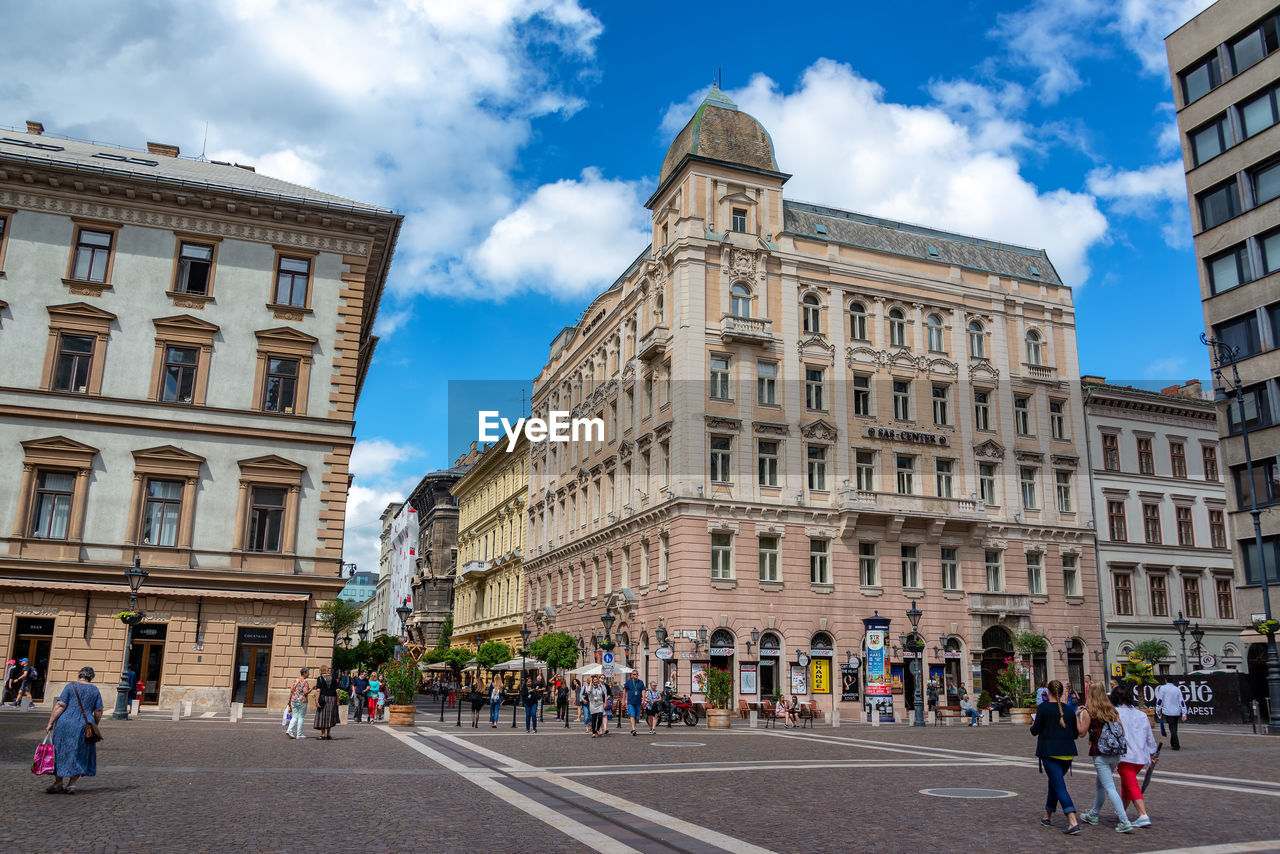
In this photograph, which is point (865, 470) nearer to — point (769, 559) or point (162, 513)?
point (769, 559)

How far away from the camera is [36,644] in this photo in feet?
103

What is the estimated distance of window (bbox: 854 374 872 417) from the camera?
162 feet

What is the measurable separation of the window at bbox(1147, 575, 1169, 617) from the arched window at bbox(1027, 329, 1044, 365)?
13301 mm

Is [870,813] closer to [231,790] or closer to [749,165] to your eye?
[231,790]

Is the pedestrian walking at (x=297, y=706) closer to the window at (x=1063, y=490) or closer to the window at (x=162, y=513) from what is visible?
the window at (x=162, y=513)

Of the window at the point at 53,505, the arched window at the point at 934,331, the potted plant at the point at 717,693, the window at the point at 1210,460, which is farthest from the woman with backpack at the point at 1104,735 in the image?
the window at the point at 1210,460

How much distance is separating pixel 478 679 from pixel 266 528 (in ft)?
132

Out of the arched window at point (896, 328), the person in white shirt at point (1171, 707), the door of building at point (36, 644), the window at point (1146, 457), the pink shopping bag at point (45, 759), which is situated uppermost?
the arched window at point (896, 328)

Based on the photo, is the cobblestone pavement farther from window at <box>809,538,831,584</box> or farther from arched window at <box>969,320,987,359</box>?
arched window at <box>969,320,987,359</box>

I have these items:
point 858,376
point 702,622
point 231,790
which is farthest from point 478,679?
point 231,790

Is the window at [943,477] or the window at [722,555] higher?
the window at [943,477]

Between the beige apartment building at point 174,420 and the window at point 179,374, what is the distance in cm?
7

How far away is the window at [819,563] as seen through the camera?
152 ft

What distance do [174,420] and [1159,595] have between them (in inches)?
1943
